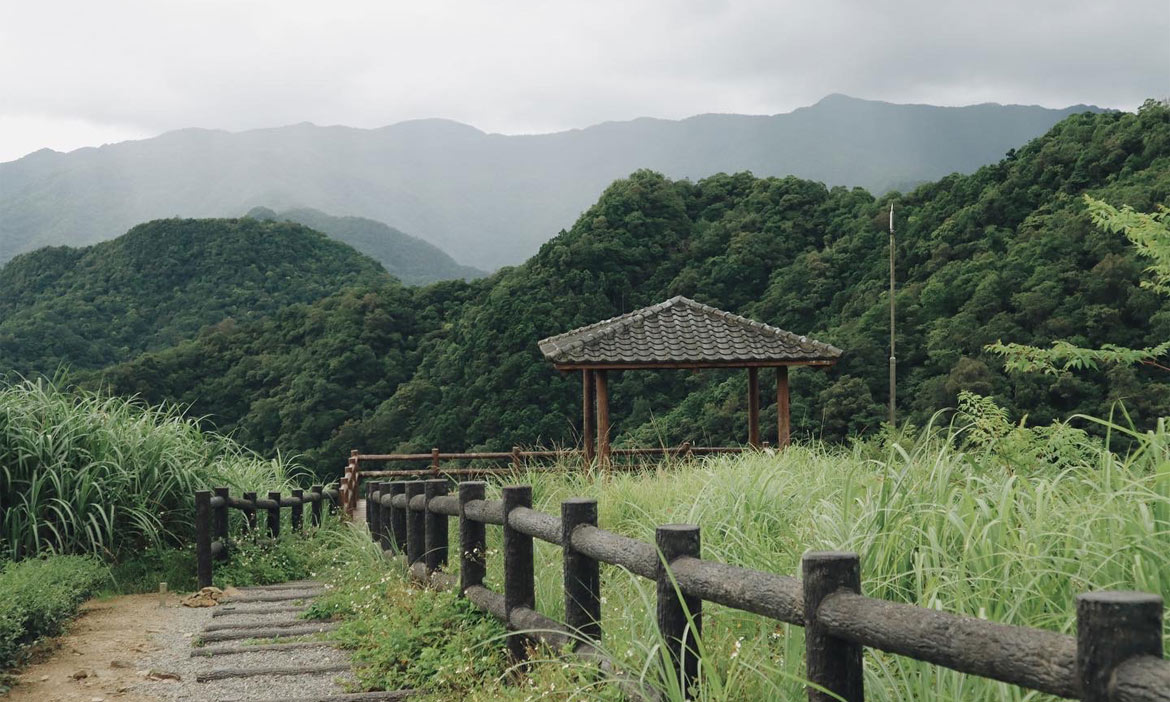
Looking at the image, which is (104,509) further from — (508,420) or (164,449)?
(508,420)

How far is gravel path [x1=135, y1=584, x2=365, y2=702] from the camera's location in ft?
13.6

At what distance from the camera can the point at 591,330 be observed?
44.8 feet

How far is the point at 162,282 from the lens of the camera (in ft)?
158

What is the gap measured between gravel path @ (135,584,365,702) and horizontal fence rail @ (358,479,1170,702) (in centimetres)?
83

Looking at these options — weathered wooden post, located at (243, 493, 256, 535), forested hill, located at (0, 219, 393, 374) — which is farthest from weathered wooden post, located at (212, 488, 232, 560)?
forested hill, located at (0, 219, 393, 374)

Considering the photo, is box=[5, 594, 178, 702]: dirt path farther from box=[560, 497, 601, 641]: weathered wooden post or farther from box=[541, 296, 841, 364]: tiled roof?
box=[541, 296, 841, 364]: tiled roof

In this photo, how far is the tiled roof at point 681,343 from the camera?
12430mm

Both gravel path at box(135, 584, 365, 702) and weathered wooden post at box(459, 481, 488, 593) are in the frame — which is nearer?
gravel path at box(135, 584, 365, 702)

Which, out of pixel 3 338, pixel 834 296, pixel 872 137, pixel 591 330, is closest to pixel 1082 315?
Answer: pixel 834 296

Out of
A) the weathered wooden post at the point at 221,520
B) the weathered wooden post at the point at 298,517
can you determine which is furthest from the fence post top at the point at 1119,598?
the weathered wooden post at the point at 298,517

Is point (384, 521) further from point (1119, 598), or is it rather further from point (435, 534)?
point (1119, 598)

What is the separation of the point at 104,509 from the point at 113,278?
44241 millimetres

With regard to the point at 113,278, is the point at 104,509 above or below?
below

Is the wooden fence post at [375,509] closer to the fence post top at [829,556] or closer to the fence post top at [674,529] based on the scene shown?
the fence post top at [674,529]
